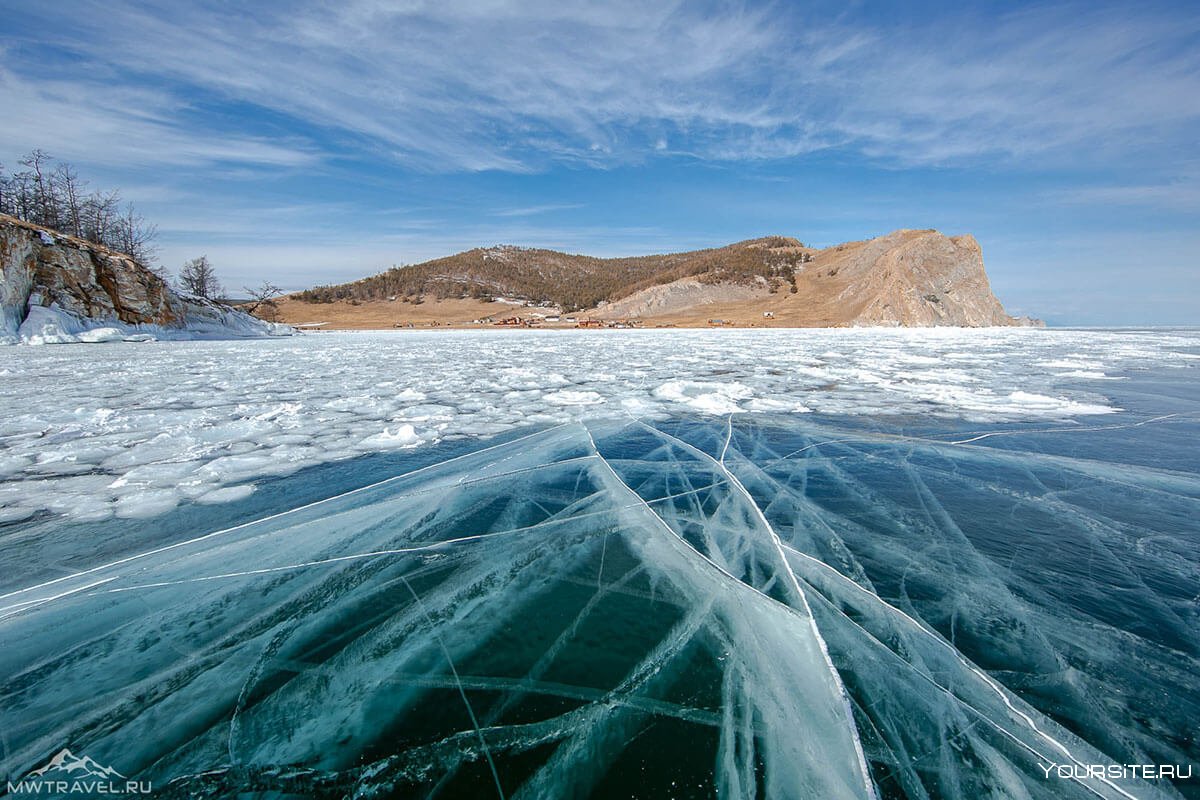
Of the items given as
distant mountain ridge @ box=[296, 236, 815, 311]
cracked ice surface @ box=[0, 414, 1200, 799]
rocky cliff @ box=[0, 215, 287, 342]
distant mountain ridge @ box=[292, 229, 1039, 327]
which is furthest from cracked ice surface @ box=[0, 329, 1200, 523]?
distant mountain ridge @ box=[296, 236, 815, 311]

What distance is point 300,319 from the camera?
67.0 metres

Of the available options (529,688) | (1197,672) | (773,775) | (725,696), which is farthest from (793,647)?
(1197,672)

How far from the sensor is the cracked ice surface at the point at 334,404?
157 inches

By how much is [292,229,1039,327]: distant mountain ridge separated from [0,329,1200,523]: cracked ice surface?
4360 cm

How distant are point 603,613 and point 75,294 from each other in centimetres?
3323

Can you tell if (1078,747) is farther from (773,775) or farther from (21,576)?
(21,576)

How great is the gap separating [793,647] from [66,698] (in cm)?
269

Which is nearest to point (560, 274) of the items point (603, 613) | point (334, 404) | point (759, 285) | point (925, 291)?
point (759, 285)

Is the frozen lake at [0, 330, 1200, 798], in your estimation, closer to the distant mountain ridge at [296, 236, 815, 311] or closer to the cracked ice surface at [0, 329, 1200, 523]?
the cracked ice surface at [0, 329, 1200, 523]

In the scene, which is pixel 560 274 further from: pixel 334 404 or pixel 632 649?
pixel 632 649

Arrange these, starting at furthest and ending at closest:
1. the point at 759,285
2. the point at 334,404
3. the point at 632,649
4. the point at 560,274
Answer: the point at 560,274 → the point at 759,285 → the point at 334,404 → the point at 632,649

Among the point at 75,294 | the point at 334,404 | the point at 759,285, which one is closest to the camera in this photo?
the point at 334,404

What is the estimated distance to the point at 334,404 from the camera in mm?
6984

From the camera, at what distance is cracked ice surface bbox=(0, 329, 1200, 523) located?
3977 mm
